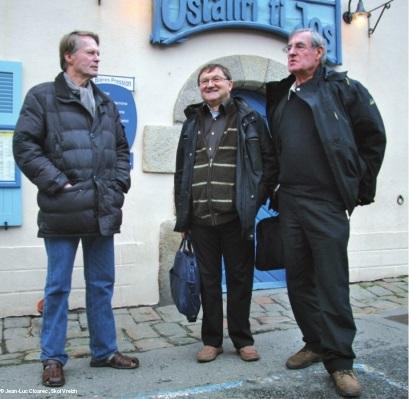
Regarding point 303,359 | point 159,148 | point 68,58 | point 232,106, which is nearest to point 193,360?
point 303,359

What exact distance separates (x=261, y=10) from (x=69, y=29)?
2039mm

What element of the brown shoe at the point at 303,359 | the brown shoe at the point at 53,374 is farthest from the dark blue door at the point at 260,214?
the brown shoe at the point at 53,374

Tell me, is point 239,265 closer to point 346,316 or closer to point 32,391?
→ point 346,316

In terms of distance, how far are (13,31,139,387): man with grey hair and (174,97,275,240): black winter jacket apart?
1.58ft

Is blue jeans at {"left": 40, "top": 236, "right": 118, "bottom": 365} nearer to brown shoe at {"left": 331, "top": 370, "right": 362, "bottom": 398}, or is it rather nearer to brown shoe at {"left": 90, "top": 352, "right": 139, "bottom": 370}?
brown shoe at {"left": 90, "top": 352, "right": 139, "bottom": 370}

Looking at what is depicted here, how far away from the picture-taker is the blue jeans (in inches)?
127

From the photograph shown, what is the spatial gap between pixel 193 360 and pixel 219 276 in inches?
23.4

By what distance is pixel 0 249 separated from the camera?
15.5 ft

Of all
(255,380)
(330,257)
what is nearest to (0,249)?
(255,380)

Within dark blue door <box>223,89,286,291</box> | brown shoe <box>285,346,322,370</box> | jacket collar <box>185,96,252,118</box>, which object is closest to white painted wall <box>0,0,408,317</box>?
dark blue door <box>223,89,286,291</box>

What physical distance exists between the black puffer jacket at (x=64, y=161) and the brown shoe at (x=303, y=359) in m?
1.45

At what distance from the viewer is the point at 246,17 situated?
18.3 feet

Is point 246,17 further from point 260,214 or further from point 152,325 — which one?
point 152,325

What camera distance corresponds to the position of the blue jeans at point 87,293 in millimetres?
3230
